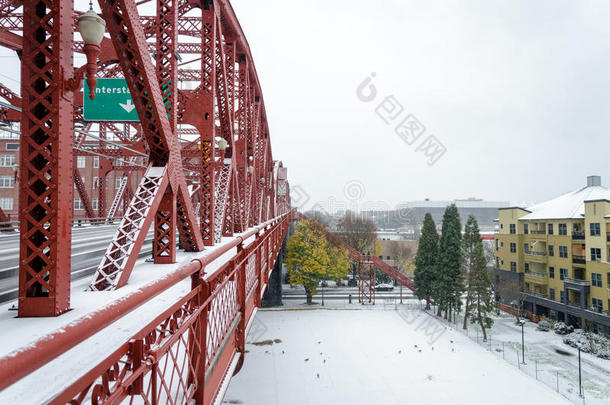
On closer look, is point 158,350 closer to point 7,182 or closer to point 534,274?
point 7,182

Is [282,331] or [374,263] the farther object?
[374,263]

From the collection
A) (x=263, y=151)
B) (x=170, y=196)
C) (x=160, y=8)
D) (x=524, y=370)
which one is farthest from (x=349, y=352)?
(x=160, y=8)

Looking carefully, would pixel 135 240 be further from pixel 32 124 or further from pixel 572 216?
pixel 572 216

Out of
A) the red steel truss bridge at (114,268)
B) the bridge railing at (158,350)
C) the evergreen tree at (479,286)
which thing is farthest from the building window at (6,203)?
the evergreen tree at (479,286)

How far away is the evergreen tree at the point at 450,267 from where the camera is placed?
26.3m

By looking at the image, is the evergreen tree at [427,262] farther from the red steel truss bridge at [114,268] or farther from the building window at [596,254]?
the red steel truss bridge at [114,268]

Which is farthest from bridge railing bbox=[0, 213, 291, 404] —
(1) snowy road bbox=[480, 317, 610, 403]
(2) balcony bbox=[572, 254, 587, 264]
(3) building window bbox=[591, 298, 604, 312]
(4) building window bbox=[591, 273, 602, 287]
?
(2) balcony bbox=[572, 254, 587, 264]

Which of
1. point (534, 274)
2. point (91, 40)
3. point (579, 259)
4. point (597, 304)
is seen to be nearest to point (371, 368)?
point (91, 40)

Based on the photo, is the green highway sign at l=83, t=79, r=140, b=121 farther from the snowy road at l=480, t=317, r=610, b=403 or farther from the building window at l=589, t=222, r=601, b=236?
the building window at l=589, t=222, r=601, b=236

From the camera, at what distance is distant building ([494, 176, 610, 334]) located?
23203 millimetres

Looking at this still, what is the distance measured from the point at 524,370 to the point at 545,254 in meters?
15.8

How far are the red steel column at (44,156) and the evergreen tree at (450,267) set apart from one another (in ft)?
93.2

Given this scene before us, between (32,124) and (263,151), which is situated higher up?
(263,151)

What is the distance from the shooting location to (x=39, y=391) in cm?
163
